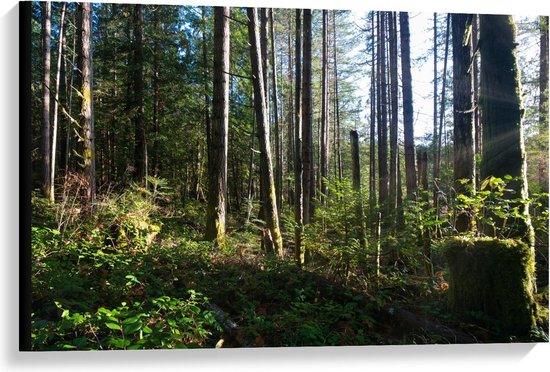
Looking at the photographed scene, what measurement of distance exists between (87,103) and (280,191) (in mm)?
2413

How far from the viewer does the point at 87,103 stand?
352 cm

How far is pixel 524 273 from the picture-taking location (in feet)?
9.34

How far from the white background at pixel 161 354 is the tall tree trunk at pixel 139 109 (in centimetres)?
102

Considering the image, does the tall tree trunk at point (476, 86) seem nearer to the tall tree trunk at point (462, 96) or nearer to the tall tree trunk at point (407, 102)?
the tall tree trunk at point (462, 96)

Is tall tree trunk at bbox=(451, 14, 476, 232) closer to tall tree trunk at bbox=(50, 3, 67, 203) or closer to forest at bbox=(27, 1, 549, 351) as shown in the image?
forest at bbox=(27, 1, 549, 351)

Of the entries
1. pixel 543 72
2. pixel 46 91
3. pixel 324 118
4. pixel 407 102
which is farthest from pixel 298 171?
pixel 46 91

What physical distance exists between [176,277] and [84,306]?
28.7 inches

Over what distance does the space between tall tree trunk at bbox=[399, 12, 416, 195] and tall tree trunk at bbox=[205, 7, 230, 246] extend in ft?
6.34

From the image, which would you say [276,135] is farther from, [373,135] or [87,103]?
[87,103]

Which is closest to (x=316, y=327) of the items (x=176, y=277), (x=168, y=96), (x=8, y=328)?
(x=176, y=277)

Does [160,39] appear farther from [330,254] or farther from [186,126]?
[330,254]

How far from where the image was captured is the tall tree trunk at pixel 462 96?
342 cm

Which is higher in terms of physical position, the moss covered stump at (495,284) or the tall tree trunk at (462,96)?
the tall tree trunk at (462,96)

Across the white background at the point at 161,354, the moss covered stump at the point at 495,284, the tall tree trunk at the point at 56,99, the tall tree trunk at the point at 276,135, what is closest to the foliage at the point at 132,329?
the white background at the point at 161,354
